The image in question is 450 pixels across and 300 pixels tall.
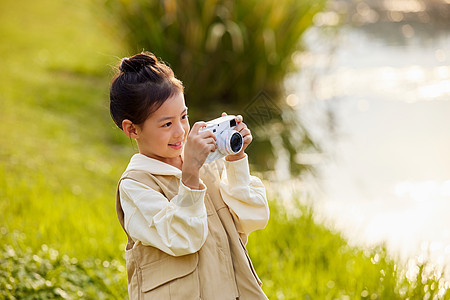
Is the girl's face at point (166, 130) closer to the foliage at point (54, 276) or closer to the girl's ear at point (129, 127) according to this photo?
the girl's ear at point (129, 127)

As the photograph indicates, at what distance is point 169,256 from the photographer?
5.38ft

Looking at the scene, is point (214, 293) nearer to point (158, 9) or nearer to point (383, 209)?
point (383, 209)

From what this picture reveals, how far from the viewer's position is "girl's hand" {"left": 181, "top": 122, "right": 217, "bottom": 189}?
59.5 inches

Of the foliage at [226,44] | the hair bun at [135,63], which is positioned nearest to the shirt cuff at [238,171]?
the hair bun at [135,63]

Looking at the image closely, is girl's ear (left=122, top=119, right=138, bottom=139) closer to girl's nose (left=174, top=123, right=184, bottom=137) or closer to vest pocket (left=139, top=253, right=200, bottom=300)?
girl's nose (left=174, top=123, right=184, bottom=137)

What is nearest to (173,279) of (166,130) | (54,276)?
(166,130)

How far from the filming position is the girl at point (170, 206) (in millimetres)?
1554

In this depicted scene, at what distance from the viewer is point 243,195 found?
1691mm

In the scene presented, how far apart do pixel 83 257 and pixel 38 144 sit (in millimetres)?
2321

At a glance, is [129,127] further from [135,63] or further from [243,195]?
[243,195]

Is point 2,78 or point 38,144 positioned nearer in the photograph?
point 38,144

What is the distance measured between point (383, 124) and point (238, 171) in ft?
14.2

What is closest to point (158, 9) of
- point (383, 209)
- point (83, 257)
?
point (383, 209)

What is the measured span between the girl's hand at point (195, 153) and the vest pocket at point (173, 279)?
0.24 meters
